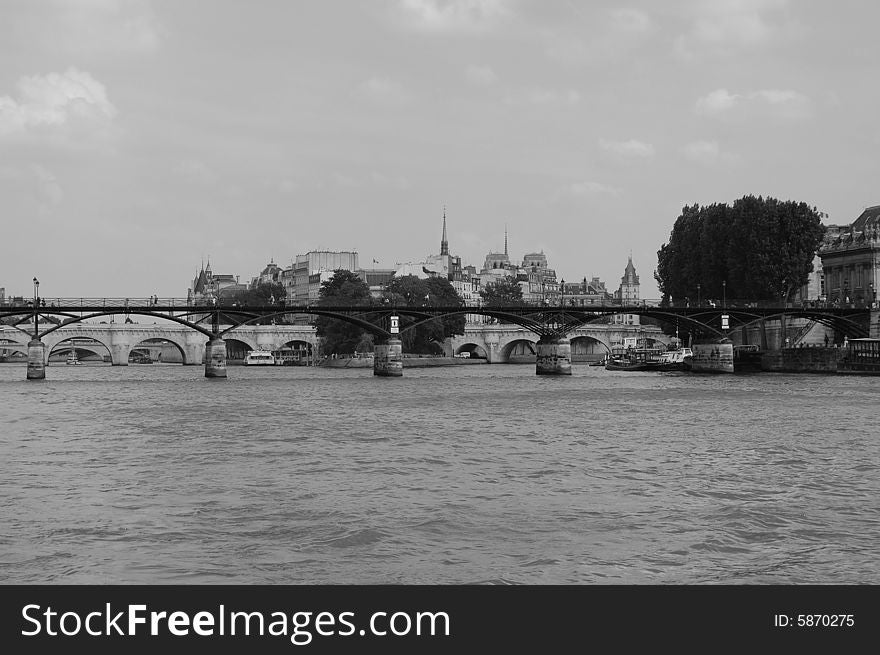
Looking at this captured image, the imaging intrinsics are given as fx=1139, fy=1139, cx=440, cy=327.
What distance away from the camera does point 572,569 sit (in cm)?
1479

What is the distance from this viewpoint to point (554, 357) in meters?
88.7

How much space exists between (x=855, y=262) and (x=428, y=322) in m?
43.5

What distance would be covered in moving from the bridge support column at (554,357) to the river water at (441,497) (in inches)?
1748

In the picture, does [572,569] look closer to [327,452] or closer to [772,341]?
[327,452]

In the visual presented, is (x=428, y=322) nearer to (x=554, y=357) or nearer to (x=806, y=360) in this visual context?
(x=554, y=357)

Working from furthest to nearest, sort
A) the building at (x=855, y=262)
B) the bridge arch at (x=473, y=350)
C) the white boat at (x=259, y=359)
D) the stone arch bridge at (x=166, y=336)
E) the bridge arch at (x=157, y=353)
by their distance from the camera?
1. the bridge arch at (x=157, y=353)
2. the bridge arch at (x=473, y=350)
3. the stone arch bridge at (x=166, y=336)
4. the white boat at (x=259, y=359)
5. the building at (x=855, y=262)

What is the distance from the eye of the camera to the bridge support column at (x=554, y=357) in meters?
88.5

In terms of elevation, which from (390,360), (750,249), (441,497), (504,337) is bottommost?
(441,497)

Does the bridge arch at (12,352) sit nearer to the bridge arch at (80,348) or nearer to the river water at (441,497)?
the bridge arch at (80,348)

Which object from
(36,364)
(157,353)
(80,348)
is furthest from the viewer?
(157,353)

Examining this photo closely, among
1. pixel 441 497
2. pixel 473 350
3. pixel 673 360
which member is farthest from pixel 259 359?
pixel 441 497

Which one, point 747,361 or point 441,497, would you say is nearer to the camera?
point 441,497

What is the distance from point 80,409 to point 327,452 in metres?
20.9

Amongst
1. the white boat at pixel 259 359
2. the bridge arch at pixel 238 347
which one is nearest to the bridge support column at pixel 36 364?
the white boat at pixel 259 359
